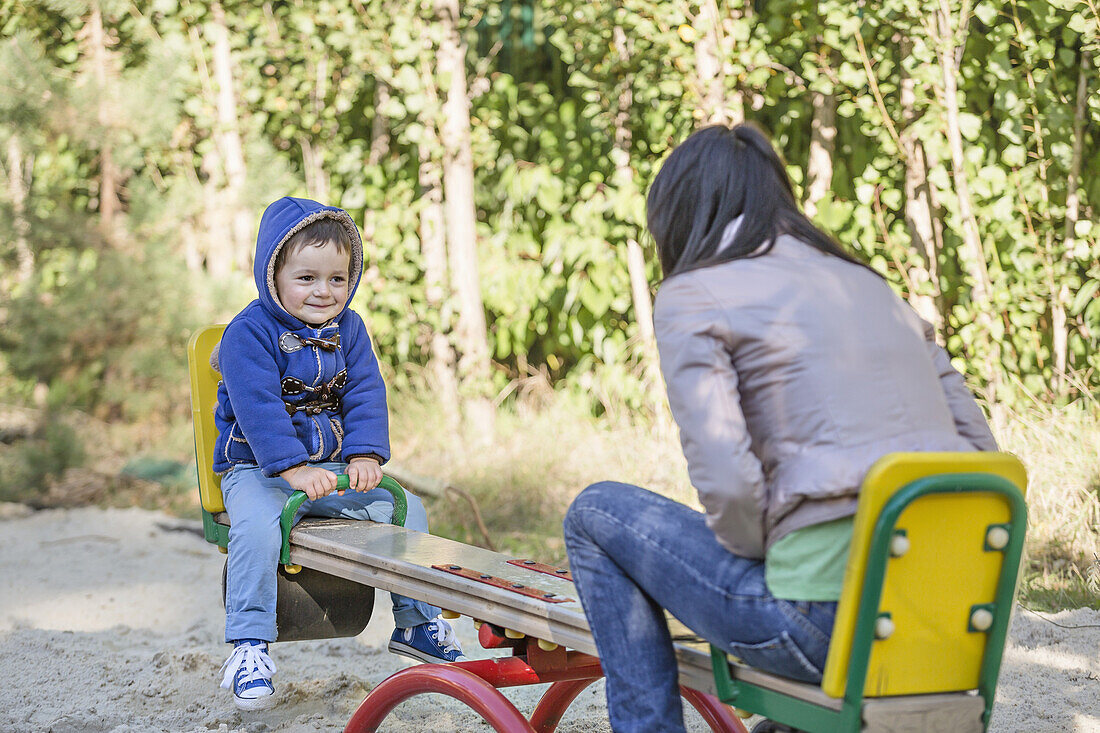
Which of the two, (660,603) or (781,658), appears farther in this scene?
(660,603)

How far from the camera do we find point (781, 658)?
5.30ft

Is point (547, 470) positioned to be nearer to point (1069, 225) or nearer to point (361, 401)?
point (361, 401)

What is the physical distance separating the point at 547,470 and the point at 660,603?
3225mm

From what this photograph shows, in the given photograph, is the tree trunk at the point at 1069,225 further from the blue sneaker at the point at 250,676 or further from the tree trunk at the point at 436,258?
the blue sneaker at the point at 250,676

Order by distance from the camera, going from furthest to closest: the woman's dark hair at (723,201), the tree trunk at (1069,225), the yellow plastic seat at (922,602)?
the tree trunk at (1069,225), the woman's dark hair at (723,201), the yellow plastic seat at (922,602)

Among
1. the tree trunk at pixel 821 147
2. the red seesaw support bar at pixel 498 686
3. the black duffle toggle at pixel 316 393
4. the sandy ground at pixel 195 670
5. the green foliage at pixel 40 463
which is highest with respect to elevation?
the tree trunk at pixel 821 147

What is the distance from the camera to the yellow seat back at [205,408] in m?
2.97

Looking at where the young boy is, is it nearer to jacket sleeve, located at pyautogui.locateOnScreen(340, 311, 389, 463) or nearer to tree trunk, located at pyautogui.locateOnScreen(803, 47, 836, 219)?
jacket sleeve, located at pyautogui.locateOnScreen(340, 311, 389, 463)

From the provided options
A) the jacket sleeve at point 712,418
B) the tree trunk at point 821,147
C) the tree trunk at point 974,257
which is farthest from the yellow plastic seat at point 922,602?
the tree trunk at point 821,147

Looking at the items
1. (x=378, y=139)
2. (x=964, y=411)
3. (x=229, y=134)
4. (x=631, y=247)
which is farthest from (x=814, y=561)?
(x=229, y=134)

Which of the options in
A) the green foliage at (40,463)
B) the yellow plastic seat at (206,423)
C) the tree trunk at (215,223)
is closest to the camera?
the yellow plastic seat at (206,423)

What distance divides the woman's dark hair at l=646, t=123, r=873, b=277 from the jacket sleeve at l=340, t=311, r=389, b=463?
129cm

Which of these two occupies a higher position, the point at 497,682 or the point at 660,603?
the point at 660,603

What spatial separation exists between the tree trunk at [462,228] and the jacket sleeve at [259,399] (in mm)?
2937
